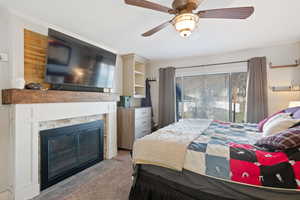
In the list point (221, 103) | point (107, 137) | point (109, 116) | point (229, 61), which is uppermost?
point (229, 61)

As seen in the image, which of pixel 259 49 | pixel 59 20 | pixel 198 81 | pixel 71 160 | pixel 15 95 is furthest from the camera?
pixel 198 81

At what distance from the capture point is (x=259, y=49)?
10.9ft

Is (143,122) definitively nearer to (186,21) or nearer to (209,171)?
(209,171)

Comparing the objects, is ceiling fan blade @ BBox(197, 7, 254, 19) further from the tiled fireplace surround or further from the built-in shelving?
the built-in shelving

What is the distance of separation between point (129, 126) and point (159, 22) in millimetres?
2342

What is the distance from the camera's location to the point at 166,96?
4176mm

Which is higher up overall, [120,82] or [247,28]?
[247,28]

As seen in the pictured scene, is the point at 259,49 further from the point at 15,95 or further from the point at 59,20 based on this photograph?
the point at 15,95

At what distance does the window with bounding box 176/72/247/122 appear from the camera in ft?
11.9

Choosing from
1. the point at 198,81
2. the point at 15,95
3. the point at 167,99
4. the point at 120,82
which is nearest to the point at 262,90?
the point at 198,81

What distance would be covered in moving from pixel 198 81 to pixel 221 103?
848mm

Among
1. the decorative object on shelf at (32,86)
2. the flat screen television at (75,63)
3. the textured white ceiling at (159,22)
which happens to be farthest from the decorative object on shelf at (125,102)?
the decorative object on shelf at (32,86)

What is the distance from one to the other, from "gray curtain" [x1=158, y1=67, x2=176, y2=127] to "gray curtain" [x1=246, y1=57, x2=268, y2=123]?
1.80 m

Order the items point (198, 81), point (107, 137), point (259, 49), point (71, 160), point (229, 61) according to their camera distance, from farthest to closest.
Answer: point (198, 81) < point (229, 61) < point (259, 49) < point (107, 137) < point (71, 160)
